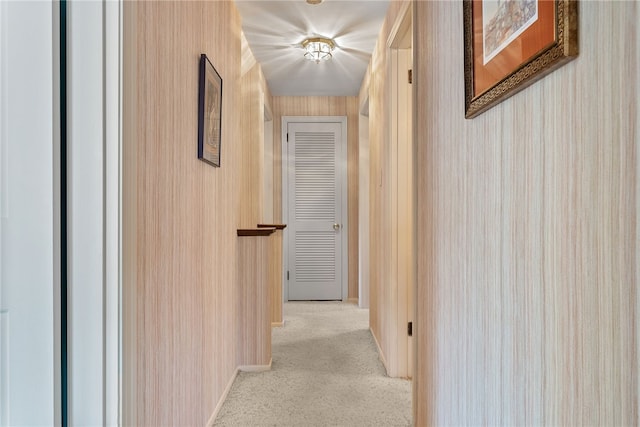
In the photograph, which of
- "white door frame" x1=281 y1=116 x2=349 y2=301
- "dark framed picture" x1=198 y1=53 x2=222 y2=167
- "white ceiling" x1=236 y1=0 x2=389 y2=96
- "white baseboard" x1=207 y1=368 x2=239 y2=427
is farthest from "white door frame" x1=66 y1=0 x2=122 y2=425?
"white door frame" x1=281 y1=116 x2=349 y2=301

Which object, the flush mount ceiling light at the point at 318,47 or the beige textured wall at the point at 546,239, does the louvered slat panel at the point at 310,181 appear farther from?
the beige textured wall at the point at 546,239

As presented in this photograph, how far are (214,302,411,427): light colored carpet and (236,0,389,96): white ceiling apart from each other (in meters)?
2.49

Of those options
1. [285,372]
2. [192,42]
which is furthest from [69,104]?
[285,372]

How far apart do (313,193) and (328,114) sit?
101 centimetres

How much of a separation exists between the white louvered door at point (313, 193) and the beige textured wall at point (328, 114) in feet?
0.42

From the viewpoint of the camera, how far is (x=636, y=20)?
631 millimetres

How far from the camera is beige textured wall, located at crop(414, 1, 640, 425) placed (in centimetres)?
66

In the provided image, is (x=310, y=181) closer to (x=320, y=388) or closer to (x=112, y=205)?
(x=320, y=388)

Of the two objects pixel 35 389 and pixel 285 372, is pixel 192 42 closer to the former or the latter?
pixel 35 389

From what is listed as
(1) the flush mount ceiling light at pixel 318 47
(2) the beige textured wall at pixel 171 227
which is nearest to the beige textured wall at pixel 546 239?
(2) the beige textured wall at pixel 171 227

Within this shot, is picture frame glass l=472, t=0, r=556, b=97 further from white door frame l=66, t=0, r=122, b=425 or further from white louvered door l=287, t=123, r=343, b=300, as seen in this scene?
white louvered door l=287, t=123, r=343, b=300

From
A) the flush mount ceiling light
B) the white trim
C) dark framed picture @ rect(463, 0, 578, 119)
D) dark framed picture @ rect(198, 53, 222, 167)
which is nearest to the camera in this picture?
dark framed picture @ rect(463, 0, 578, 119)

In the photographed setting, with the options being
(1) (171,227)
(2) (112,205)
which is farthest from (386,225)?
(2) (112,205)

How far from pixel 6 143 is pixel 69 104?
169mm
